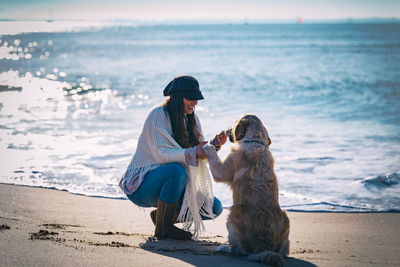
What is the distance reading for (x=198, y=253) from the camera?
404 cm

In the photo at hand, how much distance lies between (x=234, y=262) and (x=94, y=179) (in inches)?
157

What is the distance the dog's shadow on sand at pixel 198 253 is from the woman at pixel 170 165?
18cm

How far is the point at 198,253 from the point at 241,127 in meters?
1.13

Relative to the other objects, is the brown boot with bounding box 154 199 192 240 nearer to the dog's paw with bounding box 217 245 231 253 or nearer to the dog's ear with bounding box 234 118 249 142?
the dog's paw with bounding box 217 245 231 253

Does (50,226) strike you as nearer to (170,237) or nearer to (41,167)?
(170,237)

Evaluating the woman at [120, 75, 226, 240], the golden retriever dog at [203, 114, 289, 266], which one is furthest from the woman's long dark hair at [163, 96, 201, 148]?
the golden retriever dog at [203, 114, 289, 266]

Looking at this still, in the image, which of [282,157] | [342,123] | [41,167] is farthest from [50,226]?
[342,123]

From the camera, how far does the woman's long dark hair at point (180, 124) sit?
4566 mm

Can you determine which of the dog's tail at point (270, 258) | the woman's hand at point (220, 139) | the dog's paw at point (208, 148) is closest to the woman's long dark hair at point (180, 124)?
the woman's hand at point (220, 139)

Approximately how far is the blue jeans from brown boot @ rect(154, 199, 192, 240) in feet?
0.20

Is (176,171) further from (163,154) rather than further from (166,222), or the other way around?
(166,222)

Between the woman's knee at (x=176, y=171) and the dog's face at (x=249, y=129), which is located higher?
the dog's face at (x=249, y=129)

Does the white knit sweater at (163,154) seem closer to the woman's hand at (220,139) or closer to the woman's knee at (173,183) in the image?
the woman's knee at (173,183)

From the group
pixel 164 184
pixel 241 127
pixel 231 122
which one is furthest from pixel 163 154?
pixel 231 122
